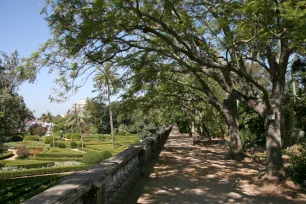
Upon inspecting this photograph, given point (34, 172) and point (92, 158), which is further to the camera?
point (92, 158)

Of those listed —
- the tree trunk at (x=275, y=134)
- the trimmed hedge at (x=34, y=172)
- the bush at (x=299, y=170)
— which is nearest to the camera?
the bush at (x=299, y=170)

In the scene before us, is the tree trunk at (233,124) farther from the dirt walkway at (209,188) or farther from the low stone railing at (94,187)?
the low stone railing at (94,187)

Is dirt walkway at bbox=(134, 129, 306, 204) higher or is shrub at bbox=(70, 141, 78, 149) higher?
dirt walkway at bbox=(134, 129, 306, 204)

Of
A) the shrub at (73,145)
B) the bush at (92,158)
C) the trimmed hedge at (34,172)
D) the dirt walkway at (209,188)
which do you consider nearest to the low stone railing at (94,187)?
the dirt walkway at (209,188)

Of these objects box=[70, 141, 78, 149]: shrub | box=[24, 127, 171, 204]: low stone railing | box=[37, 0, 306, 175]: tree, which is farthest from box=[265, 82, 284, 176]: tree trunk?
box=[70, 141, 78, 149]: shrub

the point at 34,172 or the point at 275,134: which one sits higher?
the point at 275,134

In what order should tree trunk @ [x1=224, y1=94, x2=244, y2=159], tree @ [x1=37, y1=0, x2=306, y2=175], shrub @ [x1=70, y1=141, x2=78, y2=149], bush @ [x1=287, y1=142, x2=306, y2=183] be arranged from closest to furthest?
tree @ [x1=37, y1=0, x2=306, y2=175]
bush @ [x1=287, y1=142, x2=306, y2=183]
tree trunk @ [x1=224, y1=94, x2=244, y2=159]
shrub @ [x1=70, y1=141, x2=78, y2=149]

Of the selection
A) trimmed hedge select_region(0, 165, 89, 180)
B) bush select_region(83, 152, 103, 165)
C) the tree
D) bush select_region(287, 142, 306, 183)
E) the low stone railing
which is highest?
→ the tree

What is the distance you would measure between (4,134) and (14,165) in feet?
33.1

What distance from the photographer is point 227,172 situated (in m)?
9.96

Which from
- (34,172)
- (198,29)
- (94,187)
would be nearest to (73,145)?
(34,172)

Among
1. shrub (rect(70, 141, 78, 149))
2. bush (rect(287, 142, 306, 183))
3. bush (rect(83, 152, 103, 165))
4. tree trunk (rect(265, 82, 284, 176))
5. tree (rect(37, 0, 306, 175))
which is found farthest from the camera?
shrub (rect(70, 141, 78, 149))

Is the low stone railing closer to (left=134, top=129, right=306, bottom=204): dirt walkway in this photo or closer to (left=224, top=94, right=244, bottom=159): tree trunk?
(left=134, top=129, right=306, bottom=204): dirt walkway

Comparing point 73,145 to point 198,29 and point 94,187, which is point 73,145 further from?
point 94,187
